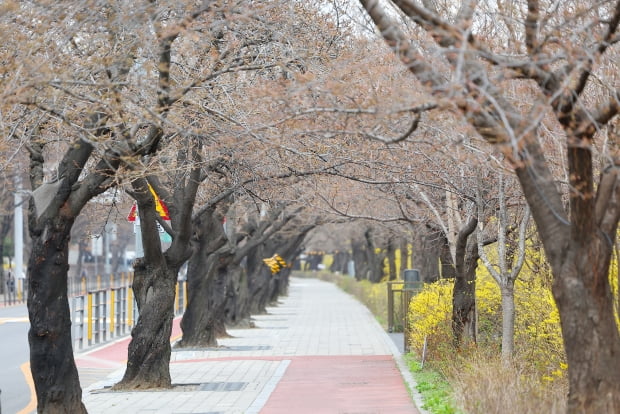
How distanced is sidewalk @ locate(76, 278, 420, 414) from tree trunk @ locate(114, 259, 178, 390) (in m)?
0.41

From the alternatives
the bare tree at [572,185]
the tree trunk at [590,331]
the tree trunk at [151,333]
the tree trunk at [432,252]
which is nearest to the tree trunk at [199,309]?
the tree trunk at [432,252]

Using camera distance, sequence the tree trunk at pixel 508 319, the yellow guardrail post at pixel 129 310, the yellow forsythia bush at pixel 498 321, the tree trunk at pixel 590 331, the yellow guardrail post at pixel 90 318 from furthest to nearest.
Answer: the yellow guardrail post at pixel 129 310, the yellow guardrail post at pixel 90 318, the tree trunk at pixel 508 319, the yellow forsythia bush at pixel 498 321, the tree trunk at pixel 590 331

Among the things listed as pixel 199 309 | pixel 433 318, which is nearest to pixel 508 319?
pixel 433 318

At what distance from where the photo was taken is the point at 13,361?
22.0 m

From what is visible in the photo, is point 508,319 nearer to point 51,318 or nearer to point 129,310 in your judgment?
point 51,318

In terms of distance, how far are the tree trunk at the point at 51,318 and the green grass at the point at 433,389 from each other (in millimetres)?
4345

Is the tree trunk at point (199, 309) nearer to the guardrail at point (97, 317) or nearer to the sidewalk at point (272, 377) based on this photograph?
the sidewalk at point (272, 377)

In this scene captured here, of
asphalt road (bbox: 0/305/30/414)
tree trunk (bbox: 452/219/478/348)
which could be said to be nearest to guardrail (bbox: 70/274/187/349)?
asphalt road (bbox: 0/305/30/414)

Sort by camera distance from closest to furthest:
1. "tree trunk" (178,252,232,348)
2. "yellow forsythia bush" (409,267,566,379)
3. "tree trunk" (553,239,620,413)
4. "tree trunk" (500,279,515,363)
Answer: "tree trunk" (553,239,620,413)
"yellow forsythia bush" (409,267,566,379)
"tree trunk" (500,279,515,363)
"tree trunk" (178,252,232,348)

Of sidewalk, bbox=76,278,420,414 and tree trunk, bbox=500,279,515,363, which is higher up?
tree trunk, bbox=500,279,515,363

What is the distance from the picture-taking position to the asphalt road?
16.0m

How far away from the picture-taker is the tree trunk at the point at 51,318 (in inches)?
483

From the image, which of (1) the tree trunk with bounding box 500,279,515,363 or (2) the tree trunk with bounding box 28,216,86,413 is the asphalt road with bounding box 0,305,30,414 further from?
(1) the tree trunk with bounding box 500,279,515,363

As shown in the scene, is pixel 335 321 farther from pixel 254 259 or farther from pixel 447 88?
pixel 447 88
